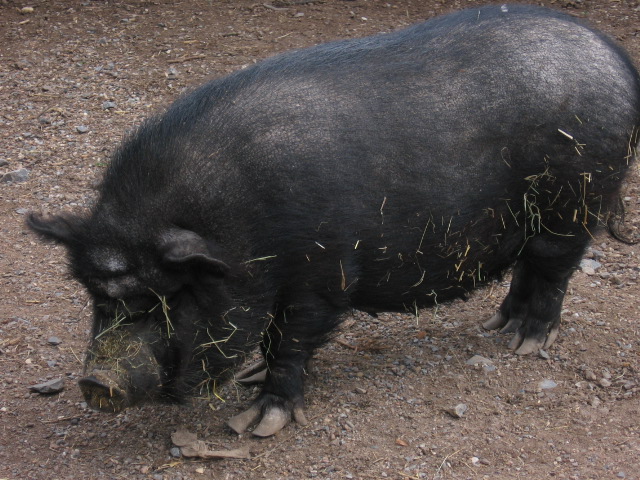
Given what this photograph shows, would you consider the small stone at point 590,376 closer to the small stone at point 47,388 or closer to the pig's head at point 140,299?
the pig's head at point 140,299

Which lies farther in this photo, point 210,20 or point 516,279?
point 210,20

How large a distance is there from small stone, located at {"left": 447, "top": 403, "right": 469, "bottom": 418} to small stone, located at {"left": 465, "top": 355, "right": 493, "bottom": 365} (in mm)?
538

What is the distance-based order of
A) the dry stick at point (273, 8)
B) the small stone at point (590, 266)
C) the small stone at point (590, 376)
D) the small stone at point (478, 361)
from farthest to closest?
the dry stick at point (273, 8)
the small stone at point (590, 266)
the small stone at point (478, 361)
the small stone at point (590, 376)

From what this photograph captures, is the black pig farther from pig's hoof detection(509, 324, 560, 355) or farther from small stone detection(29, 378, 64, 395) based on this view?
small stone detection(29, 378, 64, 395)

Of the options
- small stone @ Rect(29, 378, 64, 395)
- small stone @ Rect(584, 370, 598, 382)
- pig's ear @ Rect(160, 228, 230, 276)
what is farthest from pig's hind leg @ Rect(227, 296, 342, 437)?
small stone @ Rect(584, 370, 598, 382)

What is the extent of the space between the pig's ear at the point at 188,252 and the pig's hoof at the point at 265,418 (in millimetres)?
1028

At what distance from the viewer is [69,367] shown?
213 inches

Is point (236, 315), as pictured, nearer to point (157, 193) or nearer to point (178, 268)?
point (178, 268)

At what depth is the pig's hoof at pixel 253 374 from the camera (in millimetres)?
5352

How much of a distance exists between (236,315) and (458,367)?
1.71 meters

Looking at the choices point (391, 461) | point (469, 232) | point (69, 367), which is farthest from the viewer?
point (69, 367)

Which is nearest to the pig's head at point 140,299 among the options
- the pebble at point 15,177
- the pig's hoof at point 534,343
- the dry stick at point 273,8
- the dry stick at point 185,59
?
the pig's hoof at point 534,343

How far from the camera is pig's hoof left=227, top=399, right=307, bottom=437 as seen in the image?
191 inches

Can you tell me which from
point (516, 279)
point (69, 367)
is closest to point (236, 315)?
point (69, 367)
